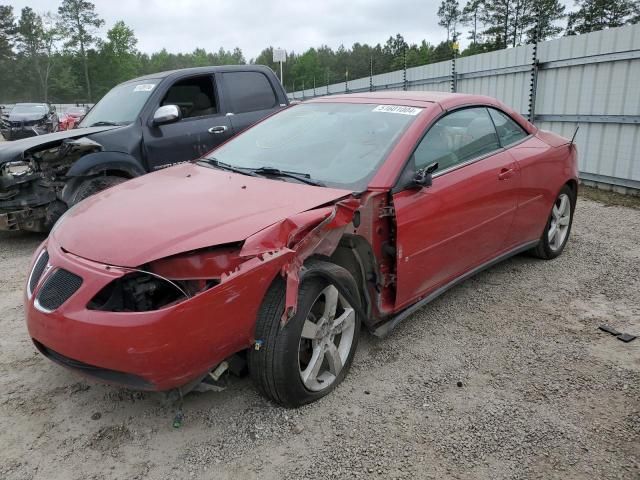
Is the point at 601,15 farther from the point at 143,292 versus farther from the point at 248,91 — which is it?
the point at 143,292

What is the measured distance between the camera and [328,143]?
10.6 ft

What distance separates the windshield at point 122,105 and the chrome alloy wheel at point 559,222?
4.53 metres

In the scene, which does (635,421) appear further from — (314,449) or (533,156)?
(533,156)

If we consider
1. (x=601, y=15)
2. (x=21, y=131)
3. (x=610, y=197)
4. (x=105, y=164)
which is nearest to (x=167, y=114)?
(x=105, y=164)

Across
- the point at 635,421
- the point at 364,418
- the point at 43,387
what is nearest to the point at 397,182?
the point at 364,418

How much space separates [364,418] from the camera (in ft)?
8.32

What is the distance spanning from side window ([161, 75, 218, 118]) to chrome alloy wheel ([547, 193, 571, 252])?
4.07m

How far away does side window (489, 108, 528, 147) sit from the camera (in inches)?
157

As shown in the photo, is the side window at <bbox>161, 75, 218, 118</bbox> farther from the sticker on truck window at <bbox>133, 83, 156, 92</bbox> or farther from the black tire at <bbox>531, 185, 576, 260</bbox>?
the black tire at <bbox>531, 185, 576, 260</bbox>

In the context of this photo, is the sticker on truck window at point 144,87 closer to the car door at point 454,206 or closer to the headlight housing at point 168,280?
the car door at point 454,206

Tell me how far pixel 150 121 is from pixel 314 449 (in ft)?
14.5

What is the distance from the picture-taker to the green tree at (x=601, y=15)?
3897cm

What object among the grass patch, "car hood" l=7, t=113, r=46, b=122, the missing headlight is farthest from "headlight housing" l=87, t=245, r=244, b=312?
"car hood" l=7, t=113, r=46, b=122

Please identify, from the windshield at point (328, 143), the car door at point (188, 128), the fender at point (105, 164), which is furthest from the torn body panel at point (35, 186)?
the windshield at point (328, 143)
